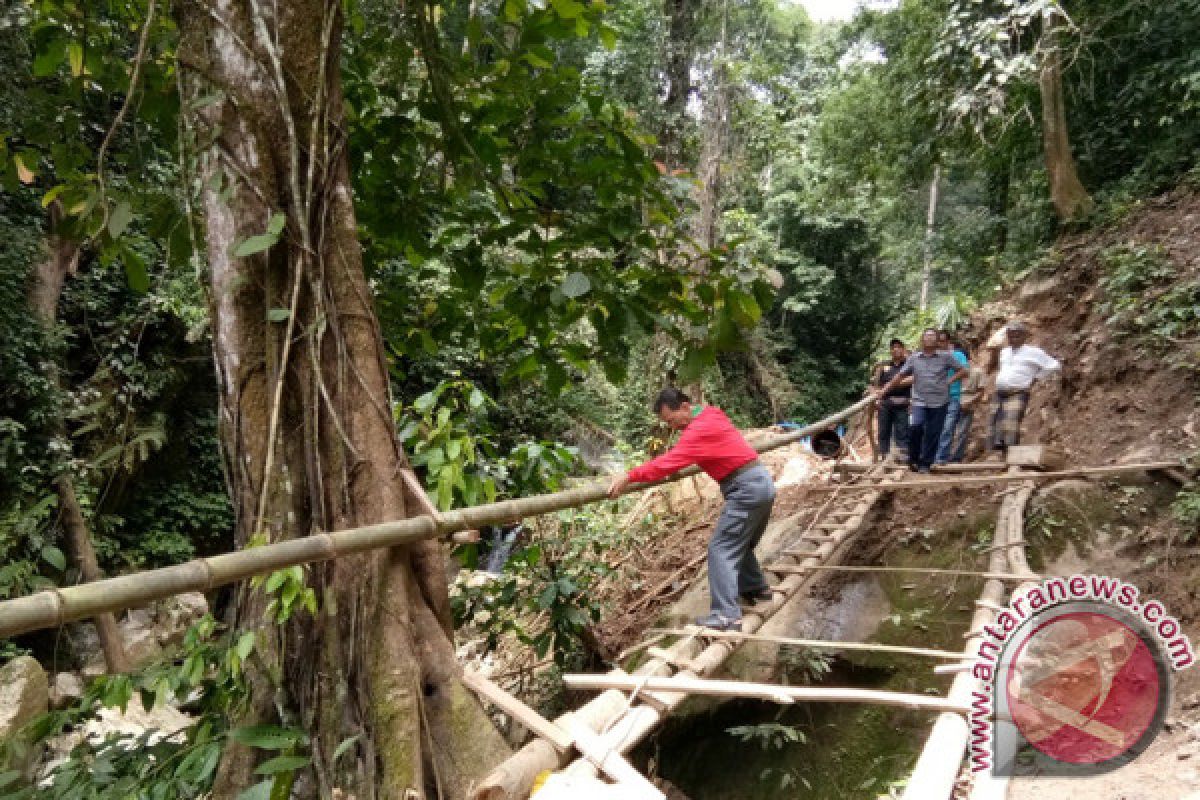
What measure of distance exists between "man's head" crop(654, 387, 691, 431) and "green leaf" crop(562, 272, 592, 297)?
4.01 ft

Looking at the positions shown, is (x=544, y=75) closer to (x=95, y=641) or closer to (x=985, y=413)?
(x=985, y=413)

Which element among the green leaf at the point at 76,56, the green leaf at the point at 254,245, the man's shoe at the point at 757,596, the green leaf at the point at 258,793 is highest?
the green leaf at the point at 76,56

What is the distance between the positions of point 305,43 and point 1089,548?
16.7 feet

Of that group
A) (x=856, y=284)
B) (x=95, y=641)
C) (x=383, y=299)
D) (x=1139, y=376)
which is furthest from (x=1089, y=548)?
(x=856, y=284)

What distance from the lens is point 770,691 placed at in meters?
2.04

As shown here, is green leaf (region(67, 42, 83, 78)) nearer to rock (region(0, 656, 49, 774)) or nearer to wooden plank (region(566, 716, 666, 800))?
wooden plank (region(566, 716, 666, 800))

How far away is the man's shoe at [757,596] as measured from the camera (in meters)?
3.46

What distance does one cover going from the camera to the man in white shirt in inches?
211

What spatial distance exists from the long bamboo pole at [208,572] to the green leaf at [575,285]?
0.73 metres

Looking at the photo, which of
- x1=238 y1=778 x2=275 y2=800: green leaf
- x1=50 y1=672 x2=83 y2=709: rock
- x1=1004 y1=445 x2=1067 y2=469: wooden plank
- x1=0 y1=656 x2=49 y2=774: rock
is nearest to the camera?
x1=238 y1=778 x2=275 y2=800: green leaf

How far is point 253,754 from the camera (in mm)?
1730

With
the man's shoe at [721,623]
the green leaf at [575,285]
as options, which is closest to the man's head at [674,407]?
the man's shoe at [721,623]

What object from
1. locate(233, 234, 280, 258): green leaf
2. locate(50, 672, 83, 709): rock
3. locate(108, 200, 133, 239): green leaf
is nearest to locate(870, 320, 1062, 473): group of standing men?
locate(233, 234, 280, 258): green leaf

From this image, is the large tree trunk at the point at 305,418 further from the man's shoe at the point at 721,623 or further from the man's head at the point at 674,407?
the man's head at the point at 674,407
